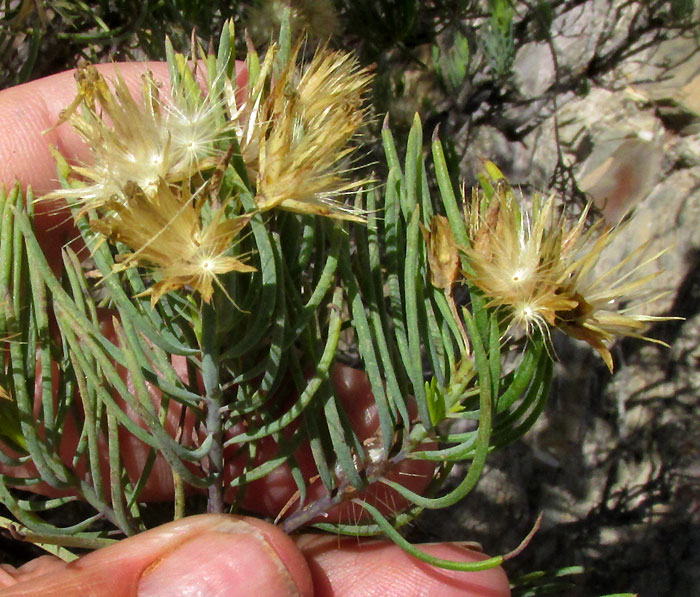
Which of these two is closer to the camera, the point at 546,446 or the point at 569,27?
the point at 546,446

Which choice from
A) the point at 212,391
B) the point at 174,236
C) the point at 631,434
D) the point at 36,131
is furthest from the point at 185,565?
the point at 631,434

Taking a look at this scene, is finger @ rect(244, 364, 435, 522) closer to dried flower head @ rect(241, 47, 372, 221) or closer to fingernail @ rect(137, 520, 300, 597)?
fingernail @ rect(137, 520, 300, 597)

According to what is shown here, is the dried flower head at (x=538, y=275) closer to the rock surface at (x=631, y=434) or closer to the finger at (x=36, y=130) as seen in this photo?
the finger at (x=36, y=130)

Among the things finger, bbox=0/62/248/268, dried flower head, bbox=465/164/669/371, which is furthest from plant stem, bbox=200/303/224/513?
finger, bbox=0/62/248/268

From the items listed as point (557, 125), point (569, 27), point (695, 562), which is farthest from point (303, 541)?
point (569, 27)

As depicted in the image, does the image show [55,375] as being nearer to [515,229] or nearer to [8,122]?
[8,122]

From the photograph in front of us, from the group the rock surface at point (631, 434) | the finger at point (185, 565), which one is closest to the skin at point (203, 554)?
the finger at point (185, 565)
